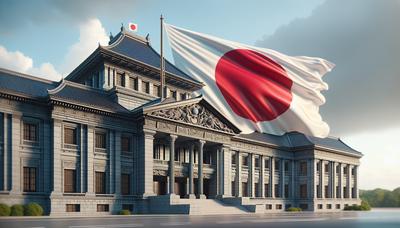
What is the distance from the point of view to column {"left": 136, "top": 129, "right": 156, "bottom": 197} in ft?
133

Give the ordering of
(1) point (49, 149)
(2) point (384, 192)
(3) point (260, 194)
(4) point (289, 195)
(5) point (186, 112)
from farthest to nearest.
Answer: (2) point (384, 192) < (4) point (289, 195) < (3) point (260, 194) < (5) point (186, 112) < (1) point (49, 149)

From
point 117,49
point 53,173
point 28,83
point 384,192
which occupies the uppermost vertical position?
point 117,49

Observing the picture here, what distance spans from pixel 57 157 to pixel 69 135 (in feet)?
8.37

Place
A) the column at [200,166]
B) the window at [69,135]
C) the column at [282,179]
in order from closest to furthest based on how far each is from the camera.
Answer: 1. the window at [69,135]
2. the column at [200,166]
3. the column at [282,179]

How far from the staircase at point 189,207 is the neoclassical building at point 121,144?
11 cm

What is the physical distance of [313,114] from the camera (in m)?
33.2

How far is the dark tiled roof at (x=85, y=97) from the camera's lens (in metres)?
36.4

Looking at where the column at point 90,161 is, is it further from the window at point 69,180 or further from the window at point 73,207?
the window at point 73,207

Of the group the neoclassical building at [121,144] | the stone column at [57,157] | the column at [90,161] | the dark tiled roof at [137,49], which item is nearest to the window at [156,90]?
the neoclassical building at [121,144]

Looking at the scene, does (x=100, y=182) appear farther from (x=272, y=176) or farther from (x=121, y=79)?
(x=272, y=176)

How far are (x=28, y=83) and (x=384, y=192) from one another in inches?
3272

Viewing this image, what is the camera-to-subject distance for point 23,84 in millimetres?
36750

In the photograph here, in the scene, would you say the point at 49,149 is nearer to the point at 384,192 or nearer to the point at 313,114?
the point at 313,114

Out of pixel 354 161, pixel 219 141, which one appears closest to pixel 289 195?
pixel 354 161
